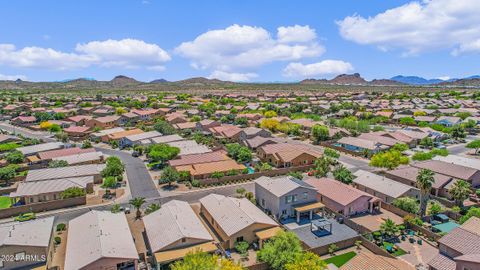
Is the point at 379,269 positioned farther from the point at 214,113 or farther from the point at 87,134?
the point at 214,113

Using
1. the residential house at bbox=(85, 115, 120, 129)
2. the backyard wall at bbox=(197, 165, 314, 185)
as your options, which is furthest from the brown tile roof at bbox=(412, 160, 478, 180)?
the residential house at bbox=(85, 115, 120, 129)

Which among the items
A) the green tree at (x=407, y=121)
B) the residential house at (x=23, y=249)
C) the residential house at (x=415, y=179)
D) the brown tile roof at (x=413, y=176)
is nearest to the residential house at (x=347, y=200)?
the residential house at (x=415, y=179)

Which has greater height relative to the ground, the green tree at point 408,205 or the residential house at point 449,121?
the residential house at point 449,121

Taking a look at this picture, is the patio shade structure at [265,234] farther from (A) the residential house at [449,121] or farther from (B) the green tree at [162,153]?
(A) the residential house at [449,121]

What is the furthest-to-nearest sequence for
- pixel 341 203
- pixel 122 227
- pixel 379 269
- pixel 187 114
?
1. pixel 187 114
2. pixel 341 203
3. pixel 122 227
4. pixel 379 269

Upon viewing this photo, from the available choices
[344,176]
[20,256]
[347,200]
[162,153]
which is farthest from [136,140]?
[347,200]

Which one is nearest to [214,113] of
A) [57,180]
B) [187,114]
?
[187,114]

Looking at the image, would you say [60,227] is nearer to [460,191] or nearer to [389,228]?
[389,228]
